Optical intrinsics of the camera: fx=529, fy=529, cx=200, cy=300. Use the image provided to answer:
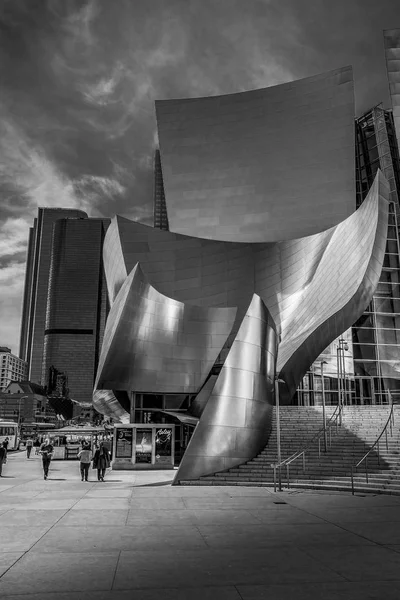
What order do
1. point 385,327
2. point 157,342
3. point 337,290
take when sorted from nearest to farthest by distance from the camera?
point 157,342, point 337,290, point 385,327

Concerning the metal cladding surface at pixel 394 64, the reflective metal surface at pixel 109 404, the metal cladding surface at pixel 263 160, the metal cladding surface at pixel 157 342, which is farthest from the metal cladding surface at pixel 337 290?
the metal cladding surface at pixel 394 64

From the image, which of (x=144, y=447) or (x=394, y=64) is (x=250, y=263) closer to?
(x=144, y=447)

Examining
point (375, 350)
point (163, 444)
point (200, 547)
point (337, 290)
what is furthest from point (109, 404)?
point (200, 547)

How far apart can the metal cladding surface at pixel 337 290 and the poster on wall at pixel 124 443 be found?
7192 mm

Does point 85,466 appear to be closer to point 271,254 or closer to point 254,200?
point 271,254

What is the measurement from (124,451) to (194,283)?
1082 cm

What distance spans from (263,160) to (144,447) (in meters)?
24.8

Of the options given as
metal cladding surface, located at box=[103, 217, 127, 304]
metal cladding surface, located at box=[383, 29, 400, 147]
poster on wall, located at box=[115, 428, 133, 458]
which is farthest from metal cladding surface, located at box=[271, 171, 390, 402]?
metal cladding surface, located at box=[383, 29, 400, 147]

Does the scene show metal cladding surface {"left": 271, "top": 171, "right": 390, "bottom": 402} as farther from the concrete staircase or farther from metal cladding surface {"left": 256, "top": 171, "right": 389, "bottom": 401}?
the concrete staircase

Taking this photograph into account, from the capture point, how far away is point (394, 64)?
125ft

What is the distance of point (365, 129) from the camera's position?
50.9 meters

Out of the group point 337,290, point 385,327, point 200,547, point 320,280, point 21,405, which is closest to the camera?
point 200,547

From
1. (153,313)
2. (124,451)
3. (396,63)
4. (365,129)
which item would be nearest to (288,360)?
(153,313)

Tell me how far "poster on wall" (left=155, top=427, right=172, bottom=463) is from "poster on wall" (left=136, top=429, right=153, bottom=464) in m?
0.35
